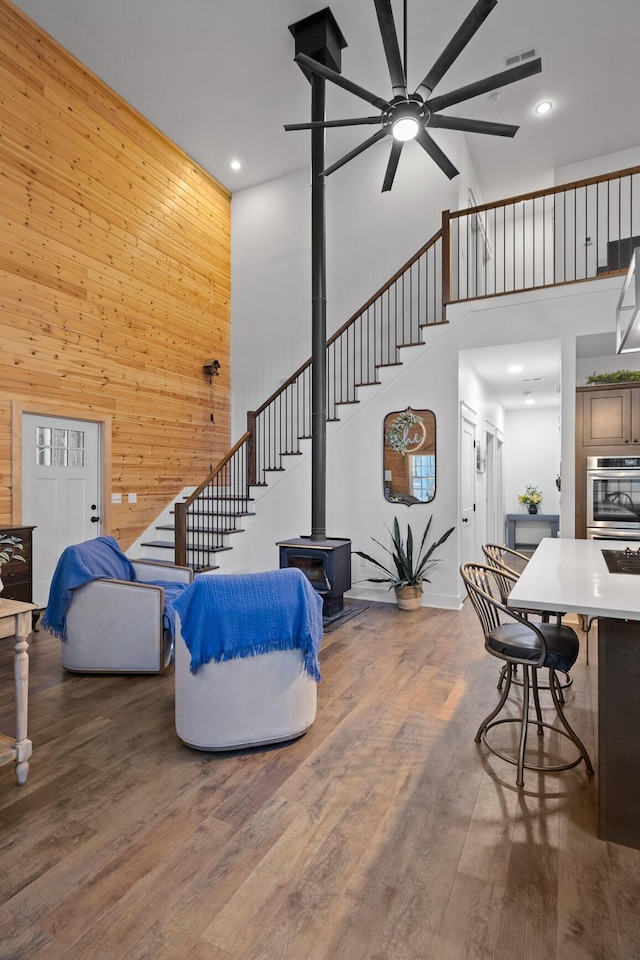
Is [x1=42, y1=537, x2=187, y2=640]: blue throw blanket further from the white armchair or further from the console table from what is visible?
the console table

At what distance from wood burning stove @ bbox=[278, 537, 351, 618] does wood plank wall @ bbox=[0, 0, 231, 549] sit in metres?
2.29

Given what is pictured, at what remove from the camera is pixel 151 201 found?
6461mm

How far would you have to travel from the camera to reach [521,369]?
6180 mm

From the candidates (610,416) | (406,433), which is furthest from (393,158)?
(610,416)

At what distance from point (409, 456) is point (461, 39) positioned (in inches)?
137

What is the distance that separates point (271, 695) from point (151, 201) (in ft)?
20.7

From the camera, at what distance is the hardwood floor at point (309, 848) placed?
1489mm

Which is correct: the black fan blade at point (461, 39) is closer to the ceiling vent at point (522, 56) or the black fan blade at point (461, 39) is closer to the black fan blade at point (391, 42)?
the black fan blade at point (391, 42)

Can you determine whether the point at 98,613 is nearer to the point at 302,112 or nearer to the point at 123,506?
the point at 123,506

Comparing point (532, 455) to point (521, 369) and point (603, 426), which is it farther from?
point (603, 426)

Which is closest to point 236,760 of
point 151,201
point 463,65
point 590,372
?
point 590,372

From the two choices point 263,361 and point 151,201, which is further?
point 263,361

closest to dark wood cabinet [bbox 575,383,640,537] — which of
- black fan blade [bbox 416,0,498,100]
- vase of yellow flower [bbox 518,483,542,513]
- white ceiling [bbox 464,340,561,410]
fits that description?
white ceiling [bbox 464,340,561,410]

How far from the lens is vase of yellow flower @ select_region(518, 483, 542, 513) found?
29.9 ft
